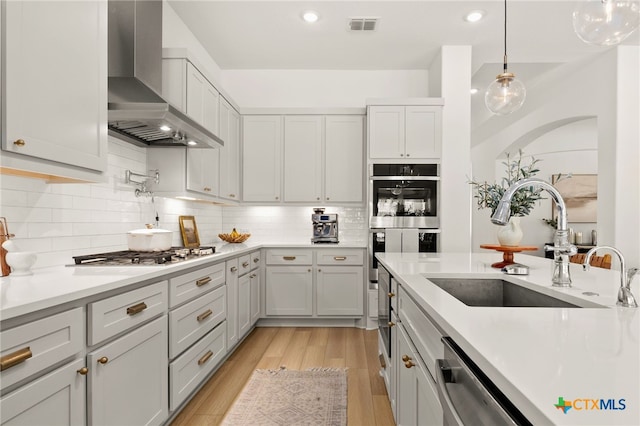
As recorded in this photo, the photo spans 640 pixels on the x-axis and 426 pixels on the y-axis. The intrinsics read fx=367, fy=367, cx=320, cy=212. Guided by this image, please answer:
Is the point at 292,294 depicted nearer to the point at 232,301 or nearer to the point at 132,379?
the point at 232,301

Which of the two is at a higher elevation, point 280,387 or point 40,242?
point 40,242

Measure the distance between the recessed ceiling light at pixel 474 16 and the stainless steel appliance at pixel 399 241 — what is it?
2137 millimetres

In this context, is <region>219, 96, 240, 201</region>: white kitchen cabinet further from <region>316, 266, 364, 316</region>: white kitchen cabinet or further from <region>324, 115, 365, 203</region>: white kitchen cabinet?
<region>316, 266, 364, 316</region>: white kitchen cabinet

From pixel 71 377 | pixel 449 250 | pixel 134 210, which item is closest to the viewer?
pixel 71 377

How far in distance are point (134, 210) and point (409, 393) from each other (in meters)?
2.37

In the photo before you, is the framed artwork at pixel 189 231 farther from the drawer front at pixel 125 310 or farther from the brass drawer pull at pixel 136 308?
the brass drawer pull at pixel 136 308

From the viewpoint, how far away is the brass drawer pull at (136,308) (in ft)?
5.42

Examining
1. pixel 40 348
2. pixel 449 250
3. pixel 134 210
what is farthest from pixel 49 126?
pixel 449 250

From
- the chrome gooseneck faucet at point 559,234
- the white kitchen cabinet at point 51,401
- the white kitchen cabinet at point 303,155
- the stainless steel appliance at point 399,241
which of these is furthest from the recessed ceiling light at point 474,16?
the white kitchen cabinet at point 51,401

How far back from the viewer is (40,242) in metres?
1.95

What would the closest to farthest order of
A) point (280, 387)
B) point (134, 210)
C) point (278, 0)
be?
point (280, 387) < point (134, 210) < point (278, 0)

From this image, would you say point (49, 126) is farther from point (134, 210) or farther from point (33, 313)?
point (134, 210)

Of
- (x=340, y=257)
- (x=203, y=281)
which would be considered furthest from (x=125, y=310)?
(x=340, y=257)

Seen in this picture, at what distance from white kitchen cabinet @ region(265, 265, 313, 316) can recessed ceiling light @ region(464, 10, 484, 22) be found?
9.78ft
